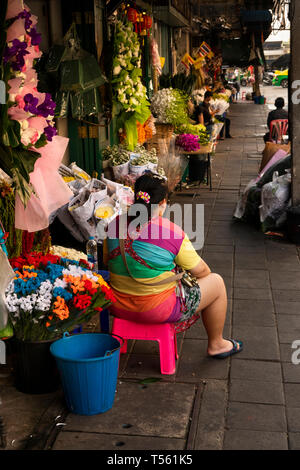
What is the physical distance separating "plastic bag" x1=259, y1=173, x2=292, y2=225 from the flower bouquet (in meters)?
4.40

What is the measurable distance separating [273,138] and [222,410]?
9527 mm

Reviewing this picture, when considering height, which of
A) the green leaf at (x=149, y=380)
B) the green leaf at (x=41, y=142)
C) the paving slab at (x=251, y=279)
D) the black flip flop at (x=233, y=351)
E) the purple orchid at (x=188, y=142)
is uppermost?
the green leaf at (x=41, y=142)

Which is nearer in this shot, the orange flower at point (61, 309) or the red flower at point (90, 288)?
the orange flower at point (61, 309)

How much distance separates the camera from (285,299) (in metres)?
5.71

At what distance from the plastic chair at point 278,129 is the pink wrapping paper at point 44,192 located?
892 cm

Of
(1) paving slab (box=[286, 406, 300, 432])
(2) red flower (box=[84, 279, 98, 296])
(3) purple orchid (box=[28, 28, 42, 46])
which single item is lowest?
(1) paving slab (box=[286, 406, 300, 432])

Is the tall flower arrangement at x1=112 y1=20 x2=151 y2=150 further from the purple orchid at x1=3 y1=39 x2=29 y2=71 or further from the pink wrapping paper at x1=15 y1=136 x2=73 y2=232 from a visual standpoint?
the purple orchid at x1=3 y1=39 x2=29 y2=71

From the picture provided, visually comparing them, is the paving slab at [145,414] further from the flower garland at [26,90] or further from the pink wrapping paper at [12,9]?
the pink wrapping paper at [12,9]

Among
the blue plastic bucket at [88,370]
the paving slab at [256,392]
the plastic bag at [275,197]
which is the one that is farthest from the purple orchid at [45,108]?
the plastic bag at [275,197]

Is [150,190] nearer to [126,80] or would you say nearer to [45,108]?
[45,108]

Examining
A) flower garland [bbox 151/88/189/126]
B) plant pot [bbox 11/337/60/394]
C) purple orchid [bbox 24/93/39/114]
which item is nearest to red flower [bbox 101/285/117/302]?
plant pot [bbox 11/337/60/394]

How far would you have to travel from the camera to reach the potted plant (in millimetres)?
3699

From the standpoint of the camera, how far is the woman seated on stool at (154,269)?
404 cm

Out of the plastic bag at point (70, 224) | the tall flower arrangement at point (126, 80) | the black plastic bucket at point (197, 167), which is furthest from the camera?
the black plastic bucket at point (197, 167)
